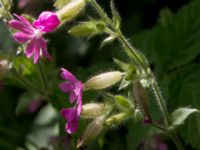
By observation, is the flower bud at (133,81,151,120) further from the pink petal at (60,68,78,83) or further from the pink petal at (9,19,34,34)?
the pink petal at (9,19,34,34)

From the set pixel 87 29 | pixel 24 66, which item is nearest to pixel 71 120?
pixel 87 29

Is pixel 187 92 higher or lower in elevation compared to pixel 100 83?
lower

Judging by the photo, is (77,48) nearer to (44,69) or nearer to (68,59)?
(68,59)

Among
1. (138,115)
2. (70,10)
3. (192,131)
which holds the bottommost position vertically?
(192,131)

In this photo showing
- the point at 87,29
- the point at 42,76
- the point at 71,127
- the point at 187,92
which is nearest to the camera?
the point at 71,127

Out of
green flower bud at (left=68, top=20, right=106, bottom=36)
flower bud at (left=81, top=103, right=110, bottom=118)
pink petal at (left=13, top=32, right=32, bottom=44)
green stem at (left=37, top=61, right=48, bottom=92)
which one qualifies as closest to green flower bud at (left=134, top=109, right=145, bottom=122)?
flower bud at (left=81, top=103, right=110, bottom=118)

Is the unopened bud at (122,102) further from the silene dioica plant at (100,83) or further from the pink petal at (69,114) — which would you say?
the pink petal at (69,114)

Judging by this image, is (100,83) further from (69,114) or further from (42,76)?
(42,76)
